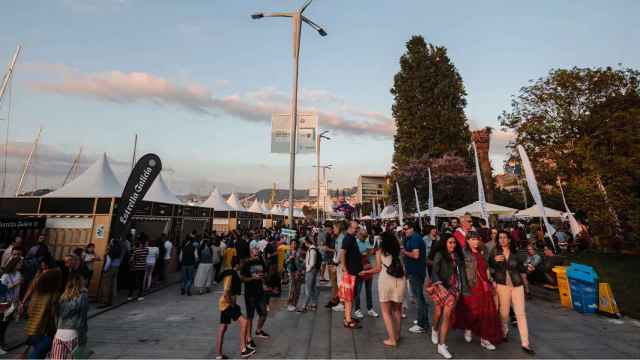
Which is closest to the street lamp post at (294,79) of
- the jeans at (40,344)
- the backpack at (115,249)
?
the backpack at (115,249)

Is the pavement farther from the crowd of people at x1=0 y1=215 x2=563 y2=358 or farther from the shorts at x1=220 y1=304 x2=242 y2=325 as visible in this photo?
the shorts at x1=220 y1=304 x2=242 y2=325

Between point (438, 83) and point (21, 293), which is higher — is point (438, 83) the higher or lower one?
the higher one

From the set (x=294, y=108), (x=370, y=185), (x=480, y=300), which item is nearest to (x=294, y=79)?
(x=294, y=108)

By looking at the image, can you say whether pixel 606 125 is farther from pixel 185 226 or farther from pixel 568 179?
pixel 185 226

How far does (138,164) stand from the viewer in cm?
973

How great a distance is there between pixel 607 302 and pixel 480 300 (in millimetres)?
4464

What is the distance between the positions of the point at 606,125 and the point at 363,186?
14822cm

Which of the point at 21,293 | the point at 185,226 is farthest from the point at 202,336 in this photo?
the point at 185,226

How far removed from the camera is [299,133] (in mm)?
12773

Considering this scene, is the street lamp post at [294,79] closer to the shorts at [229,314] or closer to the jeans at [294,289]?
the jeans at [294,289]

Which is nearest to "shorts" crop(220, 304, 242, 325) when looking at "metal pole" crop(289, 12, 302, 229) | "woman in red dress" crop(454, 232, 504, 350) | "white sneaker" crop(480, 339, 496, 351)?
"woman in red dress" crop(454, 232, 504, 350)

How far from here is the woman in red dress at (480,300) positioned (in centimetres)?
544

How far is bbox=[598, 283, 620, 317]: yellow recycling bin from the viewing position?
745 centimetres

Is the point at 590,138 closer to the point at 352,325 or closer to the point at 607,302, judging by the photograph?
the point at 607,302
